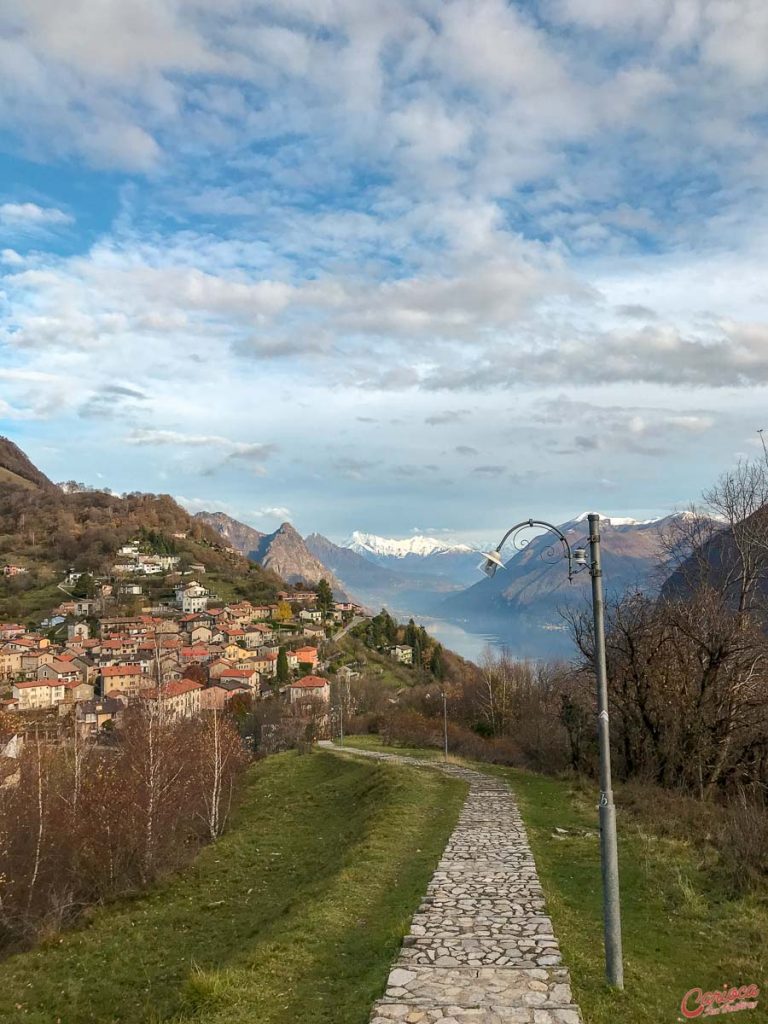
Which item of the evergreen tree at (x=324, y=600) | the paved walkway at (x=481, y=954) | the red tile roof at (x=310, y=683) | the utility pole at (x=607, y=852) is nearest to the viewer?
the paved walkway at (x=481, y=954)

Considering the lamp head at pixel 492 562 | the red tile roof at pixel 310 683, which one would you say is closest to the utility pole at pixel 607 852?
the lamp head at pixel 492 562

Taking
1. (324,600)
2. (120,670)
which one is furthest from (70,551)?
(120,670)

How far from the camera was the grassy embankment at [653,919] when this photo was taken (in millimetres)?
8836

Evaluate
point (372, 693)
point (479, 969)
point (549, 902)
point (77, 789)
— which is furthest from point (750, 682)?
point (372, 693)

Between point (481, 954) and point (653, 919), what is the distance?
155 inches

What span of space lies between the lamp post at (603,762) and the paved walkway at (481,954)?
2.53 feet

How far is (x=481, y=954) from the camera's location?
10.0 meters

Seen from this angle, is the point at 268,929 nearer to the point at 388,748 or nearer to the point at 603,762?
the point at 603,762

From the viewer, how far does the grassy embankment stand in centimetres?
884

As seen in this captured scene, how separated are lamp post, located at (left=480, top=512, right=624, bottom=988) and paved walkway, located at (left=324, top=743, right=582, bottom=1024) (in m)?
0.77

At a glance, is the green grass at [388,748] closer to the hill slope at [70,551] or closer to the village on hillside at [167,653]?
the village on hillside at [167,653]

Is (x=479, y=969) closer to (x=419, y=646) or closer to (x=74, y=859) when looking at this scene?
(x=74, y=859)

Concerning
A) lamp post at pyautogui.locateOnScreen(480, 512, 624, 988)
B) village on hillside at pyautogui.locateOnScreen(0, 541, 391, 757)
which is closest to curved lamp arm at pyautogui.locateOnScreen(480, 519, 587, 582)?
lamp post at pyautogui.locateOnScreen(480, 512, 624, 988)

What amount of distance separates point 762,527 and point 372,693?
66153 millimetres
